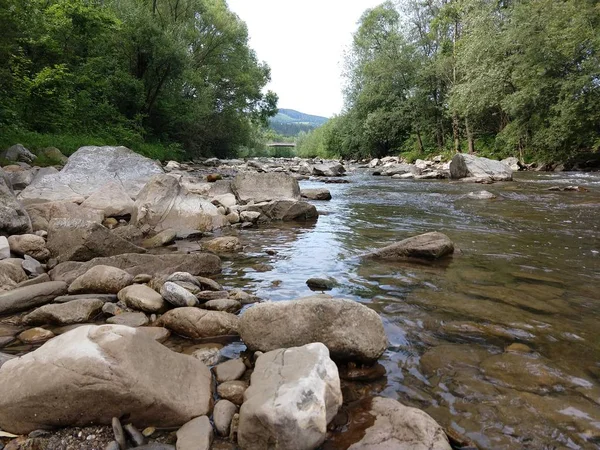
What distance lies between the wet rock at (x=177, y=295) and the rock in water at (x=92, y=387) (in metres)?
1.27

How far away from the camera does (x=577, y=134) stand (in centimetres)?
1973

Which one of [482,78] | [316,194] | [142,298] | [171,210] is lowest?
[316,194]

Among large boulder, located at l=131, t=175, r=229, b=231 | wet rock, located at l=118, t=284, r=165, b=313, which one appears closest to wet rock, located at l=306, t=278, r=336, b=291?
wet rock, located at l=118, t=284, r=165, b=313

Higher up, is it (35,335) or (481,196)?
(481,196)

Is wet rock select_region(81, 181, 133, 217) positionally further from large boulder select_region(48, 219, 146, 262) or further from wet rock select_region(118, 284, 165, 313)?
wet rock select_region(118, 284, 165, 313)

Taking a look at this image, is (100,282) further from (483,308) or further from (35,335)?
(483,308)

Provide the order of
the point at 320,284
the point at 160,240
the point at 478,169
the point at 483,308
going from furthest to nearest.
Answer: the point at 478,169, the point at 160,240, the point at 320,284, the point at 483,308

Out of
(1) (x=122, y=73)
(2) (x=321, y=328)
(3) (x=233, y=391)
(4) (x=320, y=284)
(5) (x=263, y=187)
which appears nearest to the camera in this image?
(3) (x=233, y=391)

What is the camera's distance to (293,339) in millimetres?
2893

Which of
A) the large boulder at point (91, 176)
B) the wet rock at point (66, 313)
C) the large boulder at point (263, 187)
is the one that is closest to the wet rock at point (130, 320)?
the wet rock at point (66, 313)

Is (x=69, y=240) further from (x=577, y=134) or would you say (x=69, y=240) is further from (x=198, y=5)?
(x=198, y=5)

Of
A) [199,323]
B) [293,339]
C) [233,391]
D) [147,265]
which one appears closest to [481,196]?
[147,265]

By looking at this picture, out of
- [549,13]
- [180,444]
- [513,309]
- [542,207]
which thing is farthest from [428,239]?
[549,13]

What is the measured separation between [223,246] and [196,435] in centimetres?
445
